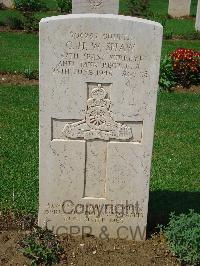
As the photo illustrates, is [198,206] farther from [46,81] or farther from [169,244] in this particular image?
[46,81]

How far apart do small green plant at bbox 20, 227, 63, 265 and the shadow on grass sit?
108 centimetres

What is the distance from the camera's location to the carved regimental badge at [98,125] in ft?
14.0

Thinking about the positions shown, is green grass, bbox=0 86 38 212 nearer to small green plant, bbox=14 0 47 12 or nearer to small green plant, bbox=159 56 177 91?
small green plant, bbox=159 56 177 91

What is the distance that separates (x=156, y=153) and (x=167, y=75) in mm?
4273

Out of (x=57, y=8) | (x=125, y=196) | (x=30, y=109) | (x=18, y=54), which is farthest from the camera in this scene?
(x=57, y=8)

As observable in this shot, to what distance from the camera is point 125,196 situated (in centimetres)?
460

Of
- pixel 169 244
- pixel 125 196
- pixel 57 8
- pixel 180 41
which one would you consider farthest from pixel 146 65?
pixel 57 8

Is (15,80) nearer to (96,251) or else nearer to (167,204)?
(167,204)

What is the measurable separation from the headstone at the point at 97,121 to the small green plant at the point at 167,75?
667 centimetres

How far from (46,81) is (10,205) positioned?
1.84 metres

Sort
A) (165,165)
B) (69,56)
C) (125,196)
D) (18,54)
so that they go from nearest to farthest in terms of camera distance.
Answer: (69,56), (125,196), (165,165), (18,54)

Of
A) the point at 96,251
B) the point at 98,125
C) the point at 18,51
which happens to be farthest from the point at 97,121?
the point at 18,51

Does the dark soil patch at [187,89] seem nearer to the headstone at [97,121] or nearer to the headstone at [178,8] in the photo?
the headstone at [97,121]

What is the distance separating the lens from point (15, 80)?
36.4 feet
